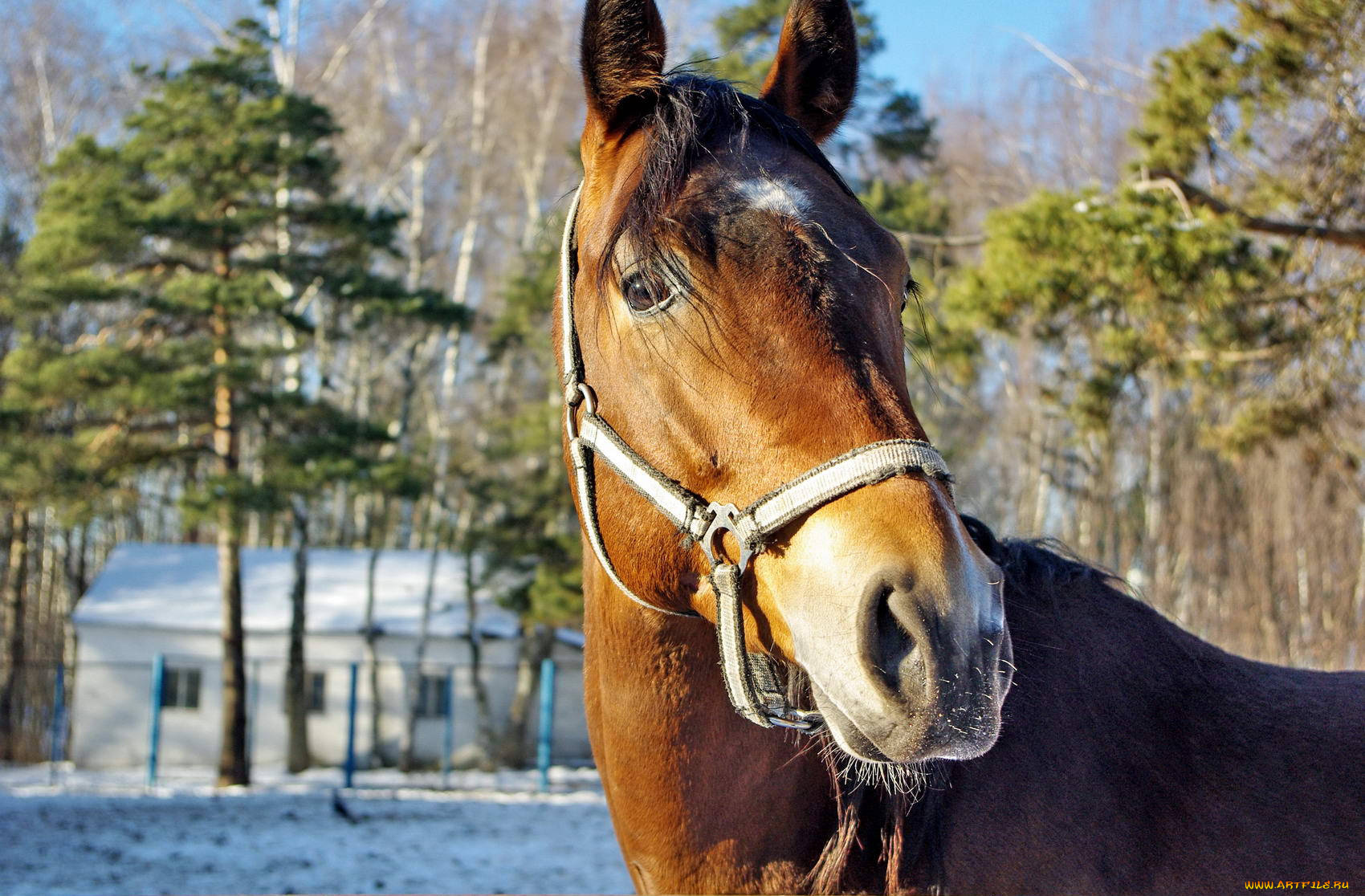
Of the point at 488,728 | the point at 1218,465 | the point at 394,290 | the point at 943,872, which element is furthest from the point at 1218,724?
the point at 488,728

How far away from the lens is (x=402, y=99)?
23.9 meters

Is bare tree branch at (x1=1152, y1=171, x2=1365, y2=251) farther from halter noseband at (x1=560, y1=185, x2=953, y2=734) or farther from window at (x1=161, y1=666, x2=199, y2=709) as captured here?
window at (x1=161, y1=666, x2=199, y2=709)

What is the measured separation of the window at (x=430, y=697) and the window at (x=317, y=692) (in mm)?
2183

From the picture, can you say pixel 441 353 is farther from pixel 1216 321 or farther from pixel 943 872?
pixel 943 872

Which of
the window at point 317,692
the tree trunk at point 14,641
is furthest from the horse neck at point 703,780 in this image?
the window at point 317,692

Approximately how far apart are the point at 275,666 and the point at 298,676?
2967 millimetres

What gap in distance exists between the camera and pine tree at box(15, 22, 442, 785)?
14031mm

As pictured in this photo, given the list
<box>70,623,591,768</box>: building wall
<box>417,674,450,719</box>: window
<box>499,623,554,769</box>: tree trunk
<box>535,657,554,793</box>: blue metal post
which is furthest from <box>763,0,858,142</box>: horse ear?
<box>417,674,450,719</box>: window

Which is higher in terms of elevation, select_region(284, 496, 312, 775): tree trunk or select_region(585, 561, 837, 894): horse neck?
select_region(585, 561, 837, 894): horse neck

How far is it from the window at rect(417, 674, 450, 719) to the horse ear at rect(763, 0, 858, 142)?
2215 centimetres

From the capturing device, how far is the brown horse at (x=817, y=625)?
152cm

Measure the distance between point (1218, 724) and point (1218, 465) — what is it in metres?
17.5

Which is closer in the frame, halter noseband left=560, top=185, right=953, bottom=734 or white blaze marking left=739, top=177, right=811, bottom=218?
halter noseband left=560, top=185, right=953, bottom=734

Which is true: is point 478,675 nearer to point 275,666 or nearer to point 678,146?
point 275,666
